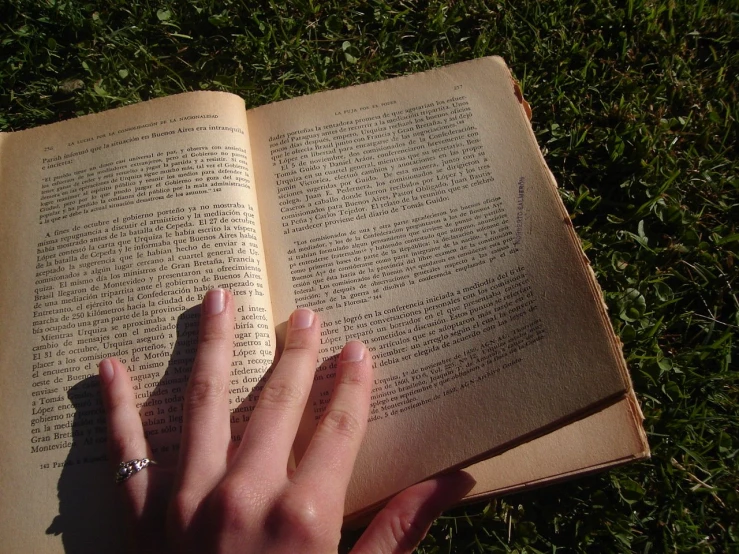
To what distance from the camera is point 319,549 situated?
1.19 meters

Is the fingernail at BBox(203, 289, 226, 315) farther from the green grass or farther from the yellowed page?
the green grass

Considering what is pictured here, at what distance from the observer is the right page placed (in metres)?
1.40

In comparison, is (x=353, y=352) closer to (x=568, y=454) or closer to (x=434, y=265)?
(x=434, y=265)

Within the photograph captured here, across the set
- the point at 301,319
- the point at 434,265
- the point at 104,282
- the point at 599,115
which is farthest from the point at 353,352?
the point at 599,115

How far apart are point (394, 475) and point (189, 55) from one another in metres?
1.94

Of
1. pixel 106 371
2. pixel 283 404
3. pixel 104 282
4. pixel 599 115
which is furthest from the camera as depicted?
pixel 599 115

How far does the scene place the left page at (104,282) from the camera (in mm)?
1428

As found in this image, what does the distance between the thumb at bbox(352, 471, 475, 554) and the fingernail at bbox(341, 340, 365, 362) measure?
36 centimetres

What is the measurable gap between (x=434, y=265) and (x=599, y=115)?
3.83 ft

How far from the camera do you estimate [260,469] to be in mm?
1249

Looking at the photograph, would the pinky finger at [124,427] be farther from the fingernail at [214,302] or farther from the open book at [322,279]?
the fingernail at [214,302]

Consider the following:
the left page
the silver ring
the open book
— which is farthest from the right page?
the silver ring

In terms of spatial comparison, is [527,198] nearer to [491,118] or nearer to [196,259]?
[491,118]

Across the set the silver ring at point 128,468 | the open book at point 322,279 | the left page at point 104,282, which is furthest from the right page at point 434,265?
the silver ring at point 128,468
